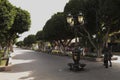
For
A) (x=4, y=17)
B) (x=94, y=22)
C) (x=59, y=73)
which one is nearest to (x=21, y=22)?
(x=94, y=22)

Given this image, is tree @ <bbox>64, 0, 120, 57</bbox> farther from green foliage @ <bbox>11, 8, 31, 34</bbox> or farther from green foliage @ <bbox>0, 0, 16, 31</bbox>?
green foliage @ <bbox>0, 0, 16, 31</bbox>

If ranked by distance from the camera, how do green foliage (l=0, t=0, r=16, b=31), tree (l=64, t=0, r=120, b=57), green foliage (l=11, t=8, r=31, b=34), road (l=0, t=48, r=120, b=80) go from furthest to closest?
green foliage (l=11, t=8, r=31, b=34) → tree (l=64, t=0, r=120, b=57) → green foliage (l=0, t=0, r=16, b=31) → road (l=0, t=48, r=120, b=80)

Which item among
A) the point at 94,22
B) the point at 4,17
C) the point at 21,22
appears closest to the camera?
the point at 4,17

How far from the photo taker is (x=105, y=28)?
30.1m

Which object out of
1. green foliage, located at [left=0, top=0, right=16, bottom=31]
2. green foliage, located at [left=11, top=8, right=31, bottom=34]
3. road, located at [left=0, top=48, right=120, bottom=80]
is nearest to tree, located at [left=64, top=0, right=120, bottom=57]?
green foliage, located at [left=11, top=8, right=31, bottom=34]

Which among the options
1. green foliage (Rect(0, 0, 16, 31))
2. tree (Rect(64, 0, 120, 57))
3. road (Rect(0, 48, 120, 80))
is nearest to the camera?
road (Rect(0, 48, 120, 80))

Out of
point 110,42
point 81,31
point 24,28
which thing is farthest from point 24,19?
point 110,42

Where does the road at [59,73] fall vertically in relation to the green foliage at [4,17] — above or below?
below

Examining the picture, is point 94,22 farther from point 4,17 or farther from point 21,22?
point 4,17

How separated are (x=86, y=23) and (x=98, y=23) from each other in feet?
6.23

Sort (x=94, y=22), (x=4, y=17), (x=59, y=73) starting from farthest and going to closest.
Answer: (x=94, y=22), (x=4, y=17), (x=59, y=73)

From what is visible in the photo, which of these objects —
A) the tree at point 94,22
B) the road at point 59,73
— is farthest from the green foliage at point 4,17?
the tree at point 94,22

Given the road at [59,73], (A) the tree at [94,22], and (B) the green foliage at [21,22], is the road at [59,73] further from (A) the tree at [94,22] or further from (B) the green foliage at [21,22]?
(B) the green foliage at [21,22]

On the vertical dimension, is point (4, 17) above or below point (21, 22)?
below
